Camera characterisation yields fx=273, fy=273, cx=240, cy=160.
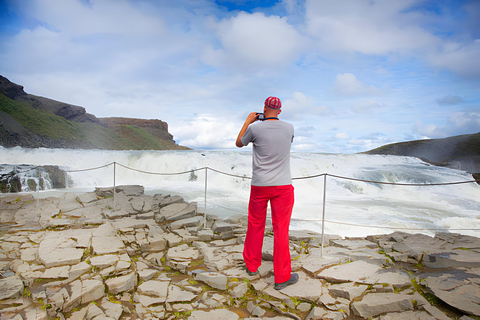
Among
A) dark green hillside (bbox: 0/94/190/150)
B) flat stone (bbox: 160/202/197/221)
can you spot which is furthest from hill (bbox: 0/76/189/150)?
flat stone (bbox: 160/202/197/221)

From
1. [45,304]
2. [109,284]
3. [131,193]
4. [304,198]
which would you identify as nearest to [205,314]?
[109,284]

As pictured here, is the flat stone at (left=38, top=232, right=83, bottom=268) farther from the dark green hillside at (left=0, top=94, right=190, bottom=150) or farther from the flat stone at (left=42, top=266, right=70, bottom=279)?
the dark green hillside at (left=0, top=94, right=190, bottom=150)

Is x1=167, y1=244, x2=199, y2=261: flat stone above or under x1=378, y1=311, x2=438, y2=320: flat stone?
under

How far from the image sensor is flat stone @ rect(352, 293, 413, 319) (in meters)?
2.27

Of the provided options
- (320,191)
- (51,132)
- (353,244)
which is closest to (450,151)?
(320,191)

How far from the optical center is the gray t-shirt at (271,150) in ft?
8.32

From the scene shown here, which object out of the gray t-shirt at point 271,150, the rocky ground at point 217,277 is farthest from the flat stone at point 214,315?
the gray t-shirt at point 271,150

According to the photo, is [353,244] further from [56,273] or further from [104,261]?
[56,273]

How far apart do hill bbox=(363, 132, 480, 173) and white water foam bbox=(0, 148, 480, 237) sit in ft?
42.4

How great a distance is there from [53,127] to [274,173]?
1954 inches

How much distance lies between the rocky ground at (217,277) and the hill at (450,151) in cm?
2938

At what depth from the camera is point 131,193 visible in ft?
24.7

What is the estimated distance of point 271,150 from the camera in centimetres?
254

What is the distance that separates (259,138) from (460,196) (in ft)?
43.2
